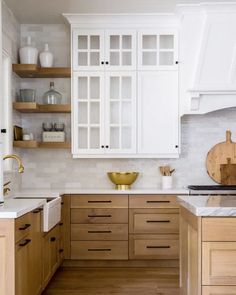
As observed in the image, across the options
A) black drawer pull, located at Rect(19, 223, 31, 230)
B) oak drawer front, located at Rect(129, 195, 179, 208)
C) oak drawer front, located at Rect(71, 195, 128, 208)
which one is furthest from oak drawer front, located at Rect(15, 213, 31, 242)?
oak drawer front, located at Rect(129, 195, 179, 208)

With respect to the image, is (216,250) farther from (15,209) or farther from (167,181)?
(167,181)

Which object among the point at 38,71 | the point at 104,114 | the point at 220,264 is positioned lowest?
the point at 220,264

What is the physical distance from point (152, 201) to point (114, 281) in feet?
3.12

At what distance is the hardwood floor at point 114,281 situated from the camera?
377 centimetres

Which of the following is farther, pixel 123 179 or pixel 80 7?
pixel 123 179

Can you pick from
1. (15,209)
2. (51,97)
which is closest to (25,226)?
(15,209)

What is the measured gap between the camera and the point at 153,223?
456 centimetres

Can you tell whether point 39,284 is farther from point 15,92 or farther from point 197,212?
point 15,92

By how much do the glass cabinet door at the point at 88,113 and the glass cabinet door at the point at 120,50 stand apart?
8.7 inches

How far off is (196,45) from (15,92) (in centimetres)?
210

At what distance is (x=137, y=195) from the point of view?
457 cm

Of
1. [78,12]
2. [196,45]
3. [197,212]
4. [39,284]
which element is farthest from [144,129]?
[197,212]

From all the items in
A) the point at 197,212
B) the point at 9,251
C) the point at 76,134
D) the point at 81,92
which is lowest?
the point at 9,251

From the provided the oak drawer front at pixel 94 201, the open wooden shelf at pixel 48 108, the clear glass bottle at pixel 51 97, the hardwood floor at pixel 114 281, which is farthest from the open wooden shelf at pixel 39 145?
the hardwood floor at pixel 114 281
